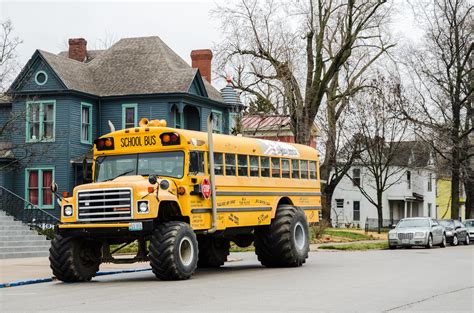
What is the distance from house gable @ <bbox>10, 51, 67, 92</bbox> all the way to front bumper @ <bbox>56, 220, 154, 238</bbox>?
2378 centimetres

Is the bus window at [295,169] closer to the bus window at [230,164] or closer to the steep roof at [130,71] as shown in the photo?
the bus window at [230,164]

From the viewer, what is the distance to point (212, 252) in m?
21.4

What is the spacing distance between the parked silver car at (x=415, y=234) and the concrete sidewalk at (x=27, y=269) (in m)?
15.0

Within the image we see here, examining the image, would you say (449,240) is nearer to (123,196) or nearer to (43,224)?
(43,224)

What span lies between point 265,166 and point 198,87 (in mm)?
23082

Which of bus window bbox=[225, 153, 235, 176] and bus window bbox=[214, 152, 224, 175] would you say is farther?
bus window bbox=[225, 153, 235, 176]

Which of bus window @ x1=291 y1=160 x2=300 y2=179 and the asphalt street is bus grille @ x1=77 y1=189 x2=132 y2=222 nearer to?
the asphalt street

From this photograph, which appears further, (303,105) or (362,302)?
(303,105)

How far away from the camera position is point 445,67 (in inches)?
1991

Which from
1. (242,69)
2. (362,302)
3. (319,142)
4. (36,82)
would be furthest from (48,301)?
(319,142)

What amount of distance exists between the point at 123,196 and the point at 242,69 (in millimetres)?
36613

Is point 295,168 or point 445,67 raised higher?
point 445,67

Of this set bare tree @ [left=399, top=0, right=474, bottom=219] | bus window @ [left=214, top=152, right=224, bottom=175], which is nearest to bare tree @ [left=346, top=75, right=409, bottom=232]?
bare tree @ [left=399, top=0, right=474, bottom=219]

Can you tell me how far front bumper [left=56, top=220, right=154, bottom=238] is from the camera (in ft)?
53.7
